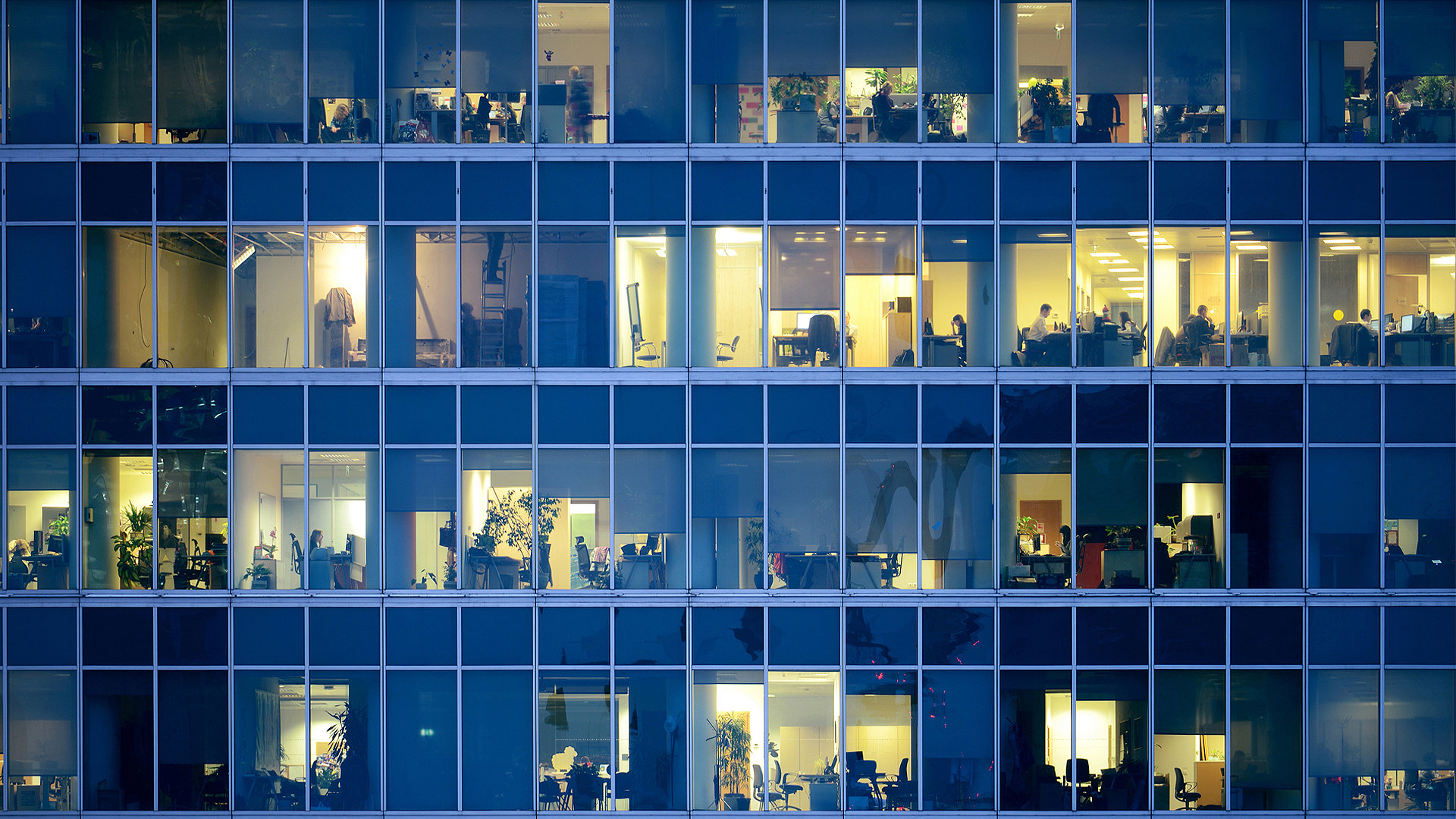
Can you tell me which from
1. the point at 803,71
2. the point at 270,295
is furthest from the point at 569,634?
the point at 803,71

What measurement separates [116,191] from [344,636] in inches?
357

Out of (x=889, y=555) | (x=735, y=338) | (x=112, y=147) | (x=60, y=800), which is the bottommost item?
(x=60, y=800)

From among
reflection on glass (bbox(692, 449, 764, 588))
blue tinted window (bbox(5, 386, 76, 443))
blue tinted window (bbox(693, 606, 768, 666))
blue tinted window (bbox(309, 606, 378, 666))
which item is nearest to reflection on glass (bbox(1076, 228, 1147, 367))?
reflection on glass (bbox(692, 449, 764, 588))

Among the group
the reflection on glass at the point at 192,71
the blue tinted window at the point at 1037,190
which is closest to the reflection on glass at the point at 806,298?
the blue tinted window at the point at 1037,190

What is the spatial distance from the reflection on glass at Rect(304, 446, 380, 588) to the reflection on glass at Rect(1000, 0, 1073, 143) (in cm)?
1304

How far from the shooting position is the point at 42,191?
18891mm

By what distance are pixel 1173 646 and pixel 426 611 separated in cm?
1321

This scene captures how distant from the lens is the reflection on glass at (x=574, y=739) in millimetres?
18391

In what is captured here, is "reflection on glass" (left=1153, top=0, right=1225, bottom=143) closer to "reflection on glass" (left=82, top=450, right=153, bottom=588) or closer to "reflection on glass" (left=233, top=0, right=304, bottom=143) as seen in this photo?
"reflection on glass" (left=233, top=0, right=304, bottom=143)

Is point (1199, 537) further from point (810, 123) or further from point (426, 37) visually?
point (426, 37)

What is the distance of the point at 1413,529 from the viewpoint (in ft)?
61.0

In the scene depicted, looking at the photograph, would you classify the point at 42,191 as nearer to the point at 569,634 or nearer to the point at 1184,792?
the point at 569,634

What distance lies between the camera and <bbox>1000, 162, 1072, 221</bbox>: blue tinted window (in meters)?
18.8

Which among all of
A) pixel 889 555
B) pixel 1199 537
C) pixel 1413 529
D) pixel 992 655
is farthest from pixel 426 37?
pixel 1413 529
